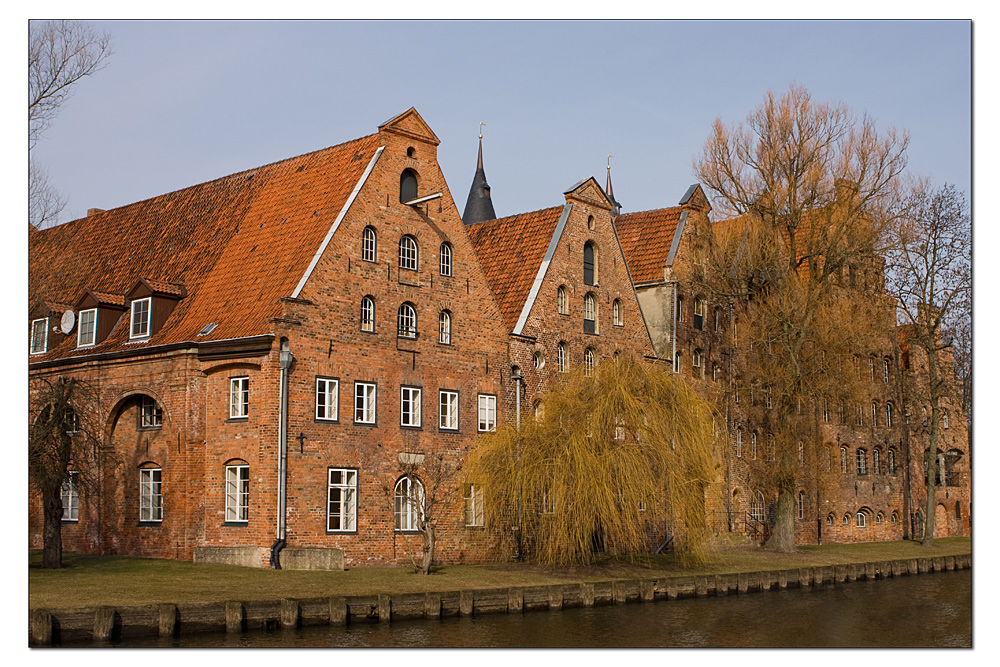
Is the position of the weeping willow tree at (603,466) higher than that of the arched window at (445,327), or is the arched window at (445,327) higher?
the arched window at (445,327)

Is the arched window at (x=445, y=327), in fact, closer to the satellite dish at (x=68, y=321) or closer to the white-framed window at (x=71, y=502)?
the satellite dish at (x=68, y=321)

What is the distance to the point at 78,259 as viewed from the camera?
36906 mm

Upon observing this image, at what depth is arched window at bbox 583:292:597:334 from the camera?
37.4 m

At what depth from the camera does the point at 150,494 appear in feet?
99.7

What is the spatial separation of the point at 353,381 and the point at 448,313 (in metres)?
4.17

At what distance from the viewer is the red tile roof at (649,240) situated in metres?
42.0

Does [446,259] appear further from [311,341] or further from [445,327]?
[311,341]

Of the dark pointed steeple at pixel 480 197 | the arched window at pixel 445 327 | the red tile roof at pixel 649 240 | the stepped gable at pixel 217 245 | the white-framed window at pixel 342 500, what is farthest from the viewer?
the dark pointed steeple at pixel 480 197

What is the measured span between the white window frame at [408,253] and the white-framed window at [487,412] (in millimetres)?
4360

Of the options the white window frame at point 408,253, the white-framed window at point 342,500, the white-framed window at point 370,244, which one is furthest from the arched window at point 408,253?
the white-framed window at point 342,500

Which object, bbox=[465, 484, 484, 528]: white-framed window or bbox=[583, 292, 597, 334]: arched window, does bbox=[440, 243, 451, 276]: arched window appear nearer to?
bbox=[583, 292, 597, 334]: arched window

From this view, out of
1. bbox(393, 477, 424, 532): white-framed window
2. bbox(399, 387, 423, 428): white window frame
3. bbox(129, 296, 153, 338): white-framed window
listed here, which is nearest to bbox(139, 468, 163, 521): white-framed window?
bbox(129, 296, 153, 338): white-framed window

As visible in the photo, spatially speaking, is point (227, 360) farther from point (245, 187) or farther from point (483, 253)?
point (483, 253)

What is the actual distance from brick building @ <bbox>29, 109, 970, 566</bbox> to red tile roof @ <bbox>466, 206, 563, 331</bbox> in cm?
9
